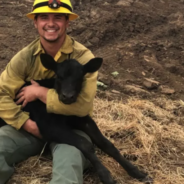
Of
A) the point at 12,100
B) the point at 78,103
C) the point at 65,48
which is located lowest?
the point at 12,100

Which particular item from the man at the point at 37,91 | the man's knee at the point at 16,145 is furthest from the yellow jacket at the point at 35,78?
the man's knee at the point at 16,145

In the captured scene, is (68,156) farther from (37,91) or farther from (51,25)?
(51,25)

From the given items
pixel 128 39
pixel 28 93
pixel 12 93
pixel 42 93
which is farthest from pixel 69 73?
pixel 128 39

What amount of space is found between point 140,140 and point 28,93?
165 cm

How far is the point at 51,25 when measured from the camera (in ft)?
12.4

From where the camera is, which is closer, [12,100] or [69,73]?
[69,73]

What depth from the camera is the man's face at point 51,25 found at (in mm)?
3809

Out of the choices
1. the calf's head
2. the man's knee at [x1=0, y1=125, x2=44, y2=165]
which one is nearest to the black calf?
the calf's head

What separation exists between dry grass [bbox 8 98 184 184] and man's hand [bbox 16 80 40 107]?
0.71m

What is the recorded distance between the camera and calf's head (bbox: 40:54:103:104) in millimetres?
3402

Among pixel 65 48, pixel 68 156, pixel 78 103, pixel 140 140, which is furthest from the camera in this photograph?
pixel 140 140

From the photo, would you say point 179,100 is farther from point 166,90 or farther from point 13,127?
point 13,127

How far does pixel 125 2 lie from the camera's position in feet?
31.3

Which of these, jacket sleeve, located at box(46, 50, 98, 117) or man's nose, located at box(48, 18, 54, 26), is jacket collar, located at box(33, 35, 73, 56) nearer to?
man's nose, located at box(48, 18, 54, 26)
